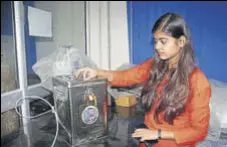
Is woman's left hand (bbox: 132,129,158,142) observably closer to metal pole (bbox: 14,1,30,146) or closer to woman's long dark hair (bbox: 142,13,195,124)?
woman's long dark hair (bbox: 142,13,195,124)

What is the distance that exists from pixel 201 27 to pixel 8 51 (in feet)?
3.70

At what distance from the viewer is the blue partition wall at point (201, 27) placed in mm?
1203

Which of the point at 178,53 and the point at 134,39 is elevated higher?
the point at 134,39

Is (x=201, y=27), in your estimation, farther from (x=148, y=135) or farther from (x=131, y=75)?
(x=148, y=135)

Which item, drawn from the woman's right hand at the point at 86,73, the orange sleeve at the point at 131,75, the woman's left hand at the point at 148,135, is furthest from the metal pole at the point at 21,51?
the woman's left hand at the point at 148,135

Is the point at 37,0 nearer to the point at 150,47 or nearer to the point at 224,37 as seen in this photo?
the point at 150,47

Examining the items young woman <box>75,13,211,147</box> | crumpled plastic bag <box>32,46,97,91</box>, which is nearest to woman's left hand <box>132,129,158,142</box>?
young woman <box>75,13,211,147</box>

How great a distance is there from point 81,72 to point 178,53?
1.39 feet

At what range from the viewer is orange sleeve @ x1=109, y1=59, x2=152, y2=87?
3.17ft

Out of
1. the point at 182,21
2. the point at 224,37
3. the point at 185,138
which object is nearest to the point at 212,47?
the point at 224,37

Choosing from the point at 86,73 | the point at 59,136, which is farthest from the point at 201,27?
the point at 59,136

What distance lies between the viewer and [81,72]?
0.89 m

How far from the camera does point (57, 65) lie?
1.05 m

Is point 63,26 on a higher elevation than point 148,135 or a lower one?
higher
